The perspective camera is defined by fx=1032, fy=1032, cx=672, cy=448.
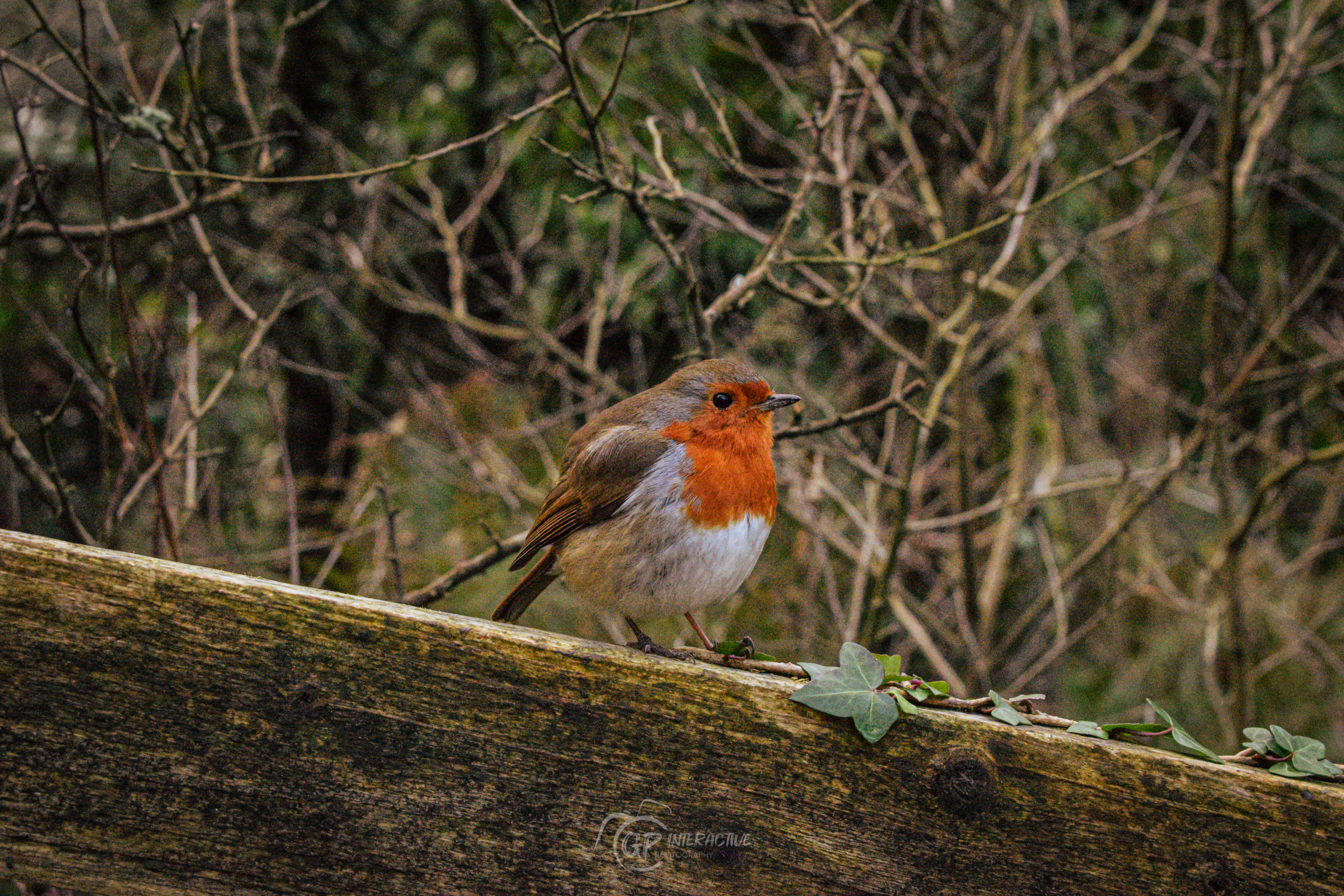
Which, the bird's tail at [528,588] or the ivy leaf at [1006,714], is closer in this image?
the ivy leaf at [1006,714]

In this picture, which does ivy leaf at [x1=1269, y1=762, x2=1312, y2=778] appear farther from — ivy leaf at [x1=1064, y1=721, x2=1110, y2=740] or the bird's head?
the bird's head

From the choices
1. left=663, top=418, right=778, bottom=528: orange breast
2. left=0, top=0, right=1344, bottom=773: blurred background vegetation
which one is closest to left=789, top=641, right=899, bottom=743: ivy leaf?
left=663, top=418, right=778, bottom=528: orange breast

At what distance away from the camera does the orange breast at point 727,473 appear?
2174 mm

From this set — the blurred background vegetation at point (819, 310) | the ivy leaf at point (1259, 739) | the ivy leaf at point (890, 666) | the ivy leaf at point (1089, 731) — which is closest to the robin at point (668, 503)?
the blurred background vegetation at point (819, 310)

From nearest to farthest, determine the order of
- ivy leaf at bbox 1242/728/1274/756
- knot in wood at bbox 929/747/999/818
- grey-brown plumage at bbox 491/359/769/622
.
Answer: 1. knot in wood at bbox 929/747/999/818
2. ivy leaf at bbox 1242/728/1274/756
3. grey-brown plumage at bbox 491/359/769/622

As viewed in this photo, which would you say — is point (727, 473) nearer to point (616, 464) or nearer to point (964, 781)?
point (616, 464)

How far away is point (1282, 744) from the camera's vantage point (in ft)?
4.34

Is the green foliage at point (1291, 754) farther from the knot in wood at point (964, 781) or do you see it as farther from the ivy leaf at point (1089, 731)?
the knot in wood at point (964, 781)

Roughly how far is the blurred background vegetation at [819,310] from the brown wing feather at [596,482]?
0.25 m

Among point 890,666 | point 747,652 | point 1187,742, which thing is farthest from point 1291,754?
point 747,652

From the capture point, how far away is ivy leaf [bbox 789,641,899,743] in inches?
49.1

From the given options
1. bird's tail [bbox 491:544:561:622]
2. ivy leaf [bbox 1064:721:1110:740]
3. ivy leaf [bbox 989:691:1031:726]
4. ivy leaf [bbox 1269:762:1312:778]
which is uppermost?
ivy leaf [bbox 989:691:1031:726]

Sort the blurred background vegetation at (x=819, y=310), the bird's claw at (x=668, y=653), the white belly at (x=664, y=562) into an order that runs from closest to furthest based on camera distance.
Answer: the bird's claw at (x=668, y=653), the white belly at (x=664, y=562), the blurred background vegetation at (x=819, y=310)

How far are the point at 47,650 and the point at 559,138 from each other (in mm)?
3981
